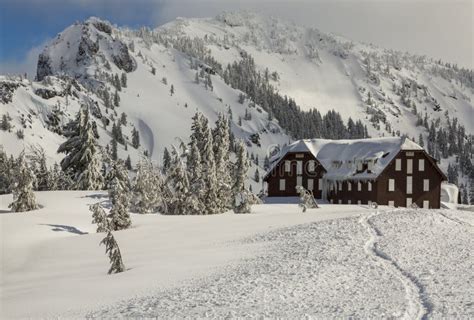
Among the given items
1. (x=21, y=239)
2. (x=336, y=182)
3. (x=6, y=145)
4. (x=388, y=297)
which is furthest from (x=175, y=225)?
(x=6, y=145)

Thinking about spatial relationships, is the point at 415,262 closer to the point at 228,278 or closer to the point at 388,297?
the point at 388,297

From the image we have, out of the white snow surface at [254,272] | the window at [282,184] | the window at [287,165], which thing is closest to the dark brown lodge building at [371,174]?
the window at [287,165]

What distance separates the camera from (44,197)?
155 ft

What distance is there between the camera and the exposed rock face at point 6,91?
611ft

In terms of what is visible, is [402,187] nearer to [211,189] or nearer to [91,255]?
[211,189]

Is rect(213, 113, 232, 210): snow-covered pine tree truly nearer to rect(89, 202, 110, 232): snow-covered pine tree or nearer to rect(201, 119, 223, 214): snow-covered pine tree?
rect(201, 119, 223, 214): snow-covered pine tree

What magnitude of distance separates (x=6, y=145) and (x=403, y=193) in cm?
12946

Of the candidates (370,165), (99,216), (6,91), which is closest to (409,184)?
(370,165)

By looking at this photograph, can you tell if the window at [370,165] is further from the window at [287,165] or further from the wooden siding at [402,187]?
the window at [287,165]

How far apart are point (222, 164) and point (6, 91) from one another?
163 metres

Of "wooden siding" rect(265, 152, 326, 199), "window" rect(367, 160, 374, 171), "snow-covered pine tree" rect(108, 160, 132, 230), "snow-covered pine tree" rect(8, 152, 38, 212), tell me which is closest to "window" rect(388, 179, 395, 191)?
"window" rect(367, 160, 374, 171)

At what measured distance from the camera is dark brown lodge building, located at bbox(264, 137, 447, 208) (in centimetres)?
7094

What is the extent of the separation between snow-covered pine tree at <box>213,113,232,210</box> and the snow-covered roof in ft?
66.9

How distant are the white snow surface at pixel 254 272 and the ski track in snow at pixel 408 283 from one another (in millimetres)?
34
